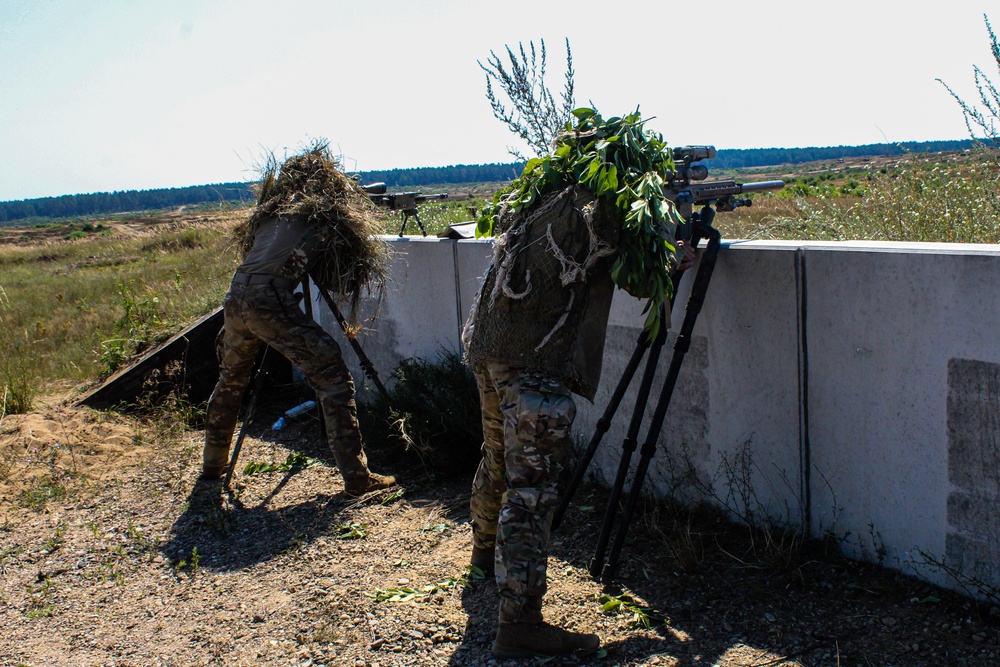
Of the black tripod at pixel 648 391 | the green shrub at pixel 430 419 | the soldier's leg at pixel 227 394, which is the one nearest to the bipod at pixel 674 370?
the black tripod at pixel 648 391

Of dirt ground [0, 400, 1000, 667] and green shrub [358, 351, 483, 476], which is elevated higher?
green shrub [358, 351, 483, 476]

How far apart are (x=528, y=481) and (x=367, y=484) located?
2438 millimetres

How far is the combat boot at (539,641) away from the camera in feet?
10.3

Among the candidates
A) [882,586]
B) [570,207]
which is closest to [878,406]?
[882,586]

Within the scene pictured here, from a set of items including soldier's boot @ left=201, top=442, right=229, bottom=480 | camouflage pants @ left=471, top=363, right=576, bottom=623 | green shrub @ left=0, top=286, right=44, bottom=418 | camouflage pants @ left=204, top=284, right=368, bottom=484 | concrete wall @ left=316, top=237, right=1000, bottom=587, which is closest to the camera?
concrete wall @ left=316, top=237, right=1000, bottom=587

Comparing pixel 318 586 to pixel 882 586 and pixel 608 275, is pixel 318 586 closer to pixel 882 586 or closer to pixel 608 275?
pixel 608 275

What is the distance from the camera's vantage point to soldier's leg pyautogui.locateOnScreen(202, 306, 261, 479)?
5.52m

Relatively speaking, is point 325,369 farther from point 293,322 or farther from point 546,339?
point 546,339

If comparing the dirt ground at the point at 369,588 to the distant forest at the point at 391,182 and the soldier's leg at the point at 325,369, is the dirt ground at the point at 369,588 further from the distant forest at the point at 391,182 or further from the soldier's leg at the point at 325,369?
the distant forest at the point at 391,182

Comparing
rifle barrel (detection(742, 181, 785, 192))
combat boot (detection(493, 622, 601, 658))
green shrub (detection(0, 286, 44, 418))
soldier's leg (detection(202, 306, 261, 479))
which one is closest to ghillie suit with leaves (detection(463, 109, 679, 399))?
rifle barrel (detection(742, 181, 785, 192))

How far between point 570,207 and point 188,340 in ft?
18.7

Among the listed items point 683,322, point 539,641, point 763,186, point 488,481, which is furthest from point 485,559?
point 763,186

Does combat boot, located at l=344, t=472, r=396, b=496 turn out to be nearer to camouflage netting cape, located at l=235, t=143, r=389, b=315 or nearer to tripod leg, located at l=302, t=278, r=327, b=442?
tripod leg, located at l=302, t=278, r=327, b=442

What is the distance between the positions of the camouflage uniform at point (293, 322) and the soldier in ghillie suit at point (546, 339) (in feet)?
7.42
